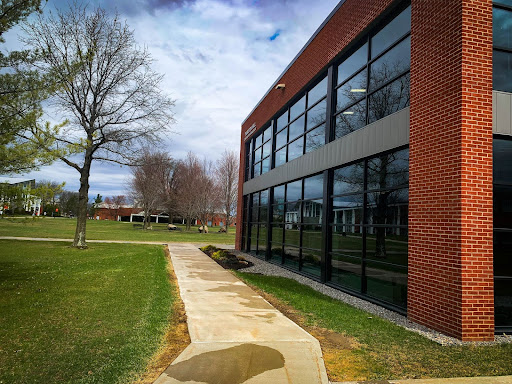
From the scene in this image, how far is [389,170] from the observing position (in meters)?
8.34

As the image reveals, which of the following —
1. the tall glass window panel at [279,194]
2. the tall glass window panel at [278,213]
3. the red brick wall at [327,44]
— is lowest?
the tall glass window panel at [278,213]

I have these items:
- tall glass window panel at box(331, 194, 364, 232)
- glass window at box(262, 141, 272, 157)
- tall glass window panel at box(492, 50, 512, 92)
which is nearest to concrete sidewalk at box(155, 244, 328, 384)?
tall glass window panel at box(331, 194, 364, 232)

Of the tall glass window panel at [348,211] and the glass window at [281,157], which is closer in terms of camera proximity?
the tall glass window panel at [348,211]

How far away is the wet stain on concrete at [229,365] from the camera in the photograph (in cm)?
392

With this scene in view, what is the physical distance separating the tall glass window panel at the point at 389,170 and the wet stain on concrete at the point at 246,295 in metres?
3.69

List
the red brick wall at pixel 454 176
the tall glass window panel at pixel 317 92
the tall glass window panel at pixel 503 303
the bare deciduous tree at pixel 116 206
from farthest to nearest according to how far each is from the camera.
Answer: the bare deciduous tree at pixel 116 206 → the tall glass window panel at pixel 317 92 → the tall glass window panel at pixel 503 303 → the red brick wall at pixel 454 176

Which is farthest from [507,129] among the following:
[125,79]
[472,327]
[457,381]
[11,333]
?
[125,79]

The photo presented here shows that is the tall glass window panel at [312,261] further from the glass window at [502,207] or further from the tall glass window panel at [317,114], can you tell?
the glass window at [502,207]

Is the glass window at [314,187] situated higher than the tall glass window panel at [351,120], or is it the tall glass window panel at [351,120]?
the tall glass window panel at [351,120]

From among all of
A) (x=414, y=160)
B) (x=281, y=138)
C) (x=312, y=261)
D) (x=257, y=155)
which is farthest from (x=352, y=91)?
(x=257, y=155)

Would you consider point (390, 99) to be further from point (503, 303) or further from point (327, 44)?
point (503, 303)

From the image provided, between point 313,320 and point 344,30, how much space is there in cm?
796

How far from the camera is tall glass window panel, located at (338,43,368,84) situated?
983cm

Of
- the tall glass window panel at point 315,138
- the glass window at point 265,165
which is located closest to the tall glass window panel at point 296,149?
the tall glass window panel at point 315,138
